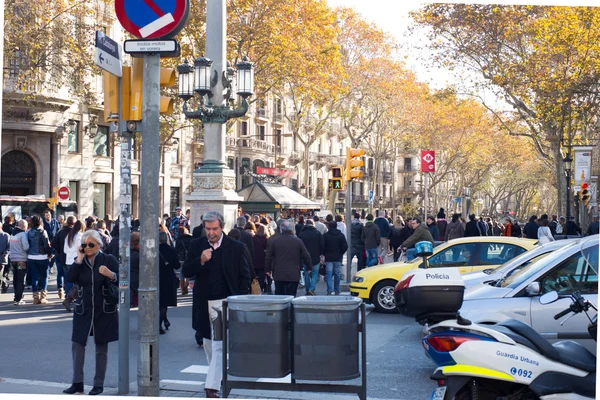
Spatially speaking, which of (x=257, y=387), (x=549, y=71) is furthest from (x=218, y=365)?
(x=549, y=71)

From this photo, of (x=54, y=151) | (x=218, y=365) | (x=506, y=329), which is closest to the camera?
(x=506, y=329)

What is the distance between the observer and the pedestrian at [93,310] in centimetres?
772

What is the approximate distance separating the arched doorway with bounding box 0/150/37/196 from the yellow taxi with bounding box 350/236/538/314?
25989 mm

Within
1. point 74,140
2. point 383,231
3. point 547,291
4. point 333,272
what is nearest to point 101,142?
point 74,140

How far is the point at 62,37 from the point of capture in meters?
26.1

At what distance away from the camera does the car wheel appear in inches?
545

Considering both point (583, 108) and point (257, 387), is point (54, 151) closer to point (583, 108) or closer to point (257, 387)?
point (583, 108)

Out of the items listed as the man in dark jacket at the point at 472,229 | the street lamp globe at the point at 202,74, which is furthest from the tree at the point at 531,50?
the street lamp globe at the point at 202,74

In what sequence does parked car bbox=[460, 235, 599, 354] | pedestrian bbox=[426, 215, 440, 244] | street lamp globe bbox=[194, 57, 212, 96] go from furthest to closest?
pedestrian bbox=[426, 215, 440, 244] → street lamp globe bbox=[194, 57, 212, 96] → parked car bbox=[460, 235, 599, 354]

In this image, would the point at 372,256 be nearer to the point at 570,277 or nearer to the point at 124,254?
the point at 570,277

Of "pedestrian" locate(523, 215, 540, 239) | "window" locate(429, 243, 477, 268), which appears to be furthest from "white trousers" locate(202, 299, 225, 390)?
"pedestrian" locate(523, 215, 540, 239)

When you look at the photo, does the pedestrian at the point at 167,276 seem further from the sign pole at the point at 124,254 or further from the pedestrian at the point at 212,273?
the sign pole at the point at 124,254

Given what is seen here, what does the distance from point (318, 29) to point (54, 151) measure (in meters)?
14.7

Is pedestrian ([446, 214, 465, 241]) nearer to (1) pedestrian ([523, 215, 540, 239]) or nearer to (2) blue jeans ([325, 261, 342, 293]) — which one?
(1) pedestrian ([523, 215, 540, 239])
